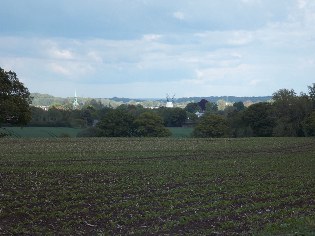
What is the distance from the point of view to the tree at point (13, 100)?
3039cm

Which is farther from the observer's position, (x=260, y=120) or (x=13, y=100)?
(x=260, y=120)

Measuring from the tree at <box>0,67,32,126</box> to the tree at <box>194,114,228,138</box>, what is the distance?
214 ft

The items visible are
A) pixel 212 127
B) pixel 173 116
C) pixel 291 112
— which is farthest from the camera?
pixel 173 116

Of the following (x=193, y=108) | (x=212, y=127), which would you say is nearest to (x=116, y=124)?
(x=212, y=127)

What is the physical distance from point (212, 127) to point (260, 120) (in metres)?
9.93

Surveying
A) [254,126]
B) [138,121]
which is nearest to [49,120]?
[138,121]

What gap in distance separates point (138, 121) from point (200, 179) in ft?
249

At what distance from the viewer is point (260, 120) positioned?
9562 cm

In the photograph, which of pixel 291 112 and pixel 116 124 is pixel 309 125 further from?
pixel 116 124

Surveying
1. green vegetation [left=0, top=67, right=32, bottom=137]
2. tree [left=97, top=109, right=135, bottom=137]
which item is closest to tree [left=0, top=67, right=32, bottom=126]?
green vegetation [left=0, top=67, right=32, bottom=137]

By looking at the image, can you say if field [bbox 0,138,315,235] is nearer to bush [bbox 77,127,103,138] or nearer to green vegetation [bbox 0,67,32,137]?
green vegetation [bbox 0,67,32,137]

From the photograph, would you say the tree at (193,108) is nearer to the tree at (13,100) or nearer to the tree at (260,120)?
the tree at (260,120)

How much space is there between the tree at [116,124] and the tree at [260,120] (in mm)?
24777

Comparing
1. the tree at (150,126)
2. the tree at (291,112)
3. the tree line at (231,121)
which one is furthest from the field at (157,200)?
the tree at (150,126)
